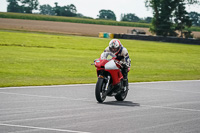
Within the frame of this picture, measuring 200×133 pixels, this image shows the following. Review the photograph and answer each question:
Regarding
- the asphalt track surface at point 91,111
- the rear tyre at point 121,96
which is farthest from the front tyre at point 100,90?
the rear tyre at point 121,96

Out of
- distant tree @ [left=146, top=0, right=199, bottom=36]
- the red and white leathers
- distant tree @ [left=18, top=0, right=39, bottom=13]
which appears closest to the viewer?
the red and white leathers

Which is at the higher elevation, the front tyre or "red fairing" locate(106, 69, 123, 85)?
"red fairing" locate(106, 69, 123, 85)

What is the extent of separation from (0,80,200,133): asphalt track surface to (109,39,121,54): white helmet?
134 centimetres

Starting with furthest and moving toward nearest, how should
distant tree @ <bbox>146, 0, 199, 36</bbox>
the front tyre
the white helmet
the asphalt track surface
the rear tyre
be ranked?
distant tree @ <bbox>146, 0, 199, 36</bbox>
the rear tyre
the white helmet
the front tyre
the asphalt track surface

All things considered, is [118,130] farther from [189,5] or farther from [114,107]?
[189,5]

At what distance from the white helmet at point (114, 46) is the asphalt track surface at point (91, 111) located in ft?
4.38

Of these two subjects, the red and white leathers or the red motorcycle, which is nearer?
the red motorcycle

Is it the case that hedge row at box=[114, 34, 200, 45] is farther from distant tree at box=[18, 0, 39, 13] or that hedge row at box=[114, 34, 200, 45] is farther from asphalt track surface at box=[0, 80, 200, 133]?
distant tree at box=[18, 0, 39, 13]

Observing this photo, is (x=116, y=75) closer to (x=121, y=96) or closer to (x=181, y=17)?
(x=121, y=96)

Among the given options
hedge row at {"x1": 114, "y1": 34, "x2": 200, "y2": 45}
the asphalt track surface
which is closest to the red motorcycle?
the asphalt track surface

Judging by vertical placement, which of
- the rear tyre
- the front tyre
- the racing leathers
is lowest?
the rear tyre

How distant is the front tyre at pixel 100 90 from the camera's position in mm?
10422

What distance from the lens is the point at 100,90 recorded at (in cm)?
1049

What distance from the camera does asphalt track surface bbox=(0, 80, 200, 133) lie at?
24.8 feet
